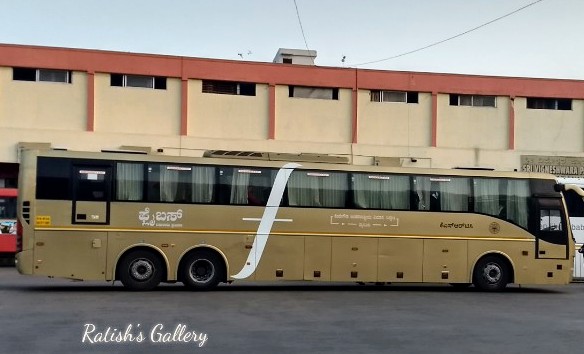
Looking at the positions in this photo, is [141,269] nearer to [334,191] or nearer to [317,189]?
[317,189]

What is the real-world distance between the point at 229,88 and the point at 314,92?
13.9 ft

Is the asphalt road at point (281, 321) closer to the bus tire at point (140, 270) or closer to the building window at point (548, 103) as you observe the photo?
the bus tire at point (140, 270)

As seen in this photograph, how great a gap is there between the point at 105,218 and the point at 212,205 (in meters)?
2.53

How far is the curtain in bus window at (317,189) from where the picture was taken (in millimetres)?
18438

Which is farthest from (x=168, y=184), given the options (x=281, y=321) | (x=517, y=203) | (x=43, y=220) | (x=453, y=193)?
(x=517, y=203)

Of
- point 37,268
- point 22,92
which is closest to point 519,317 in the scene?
point 37,268

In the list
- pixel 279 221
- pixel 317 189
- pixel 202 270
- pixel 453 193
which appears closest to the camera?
pixel 202 270

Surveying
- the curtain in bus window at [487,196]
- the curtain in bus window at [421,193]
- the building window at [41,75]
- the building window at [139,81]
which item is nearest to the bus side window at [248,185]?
the curtain in bus window at [421,193]

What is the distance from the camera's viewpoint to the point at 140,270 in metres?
17.5

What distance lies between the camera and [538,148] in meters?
37.9

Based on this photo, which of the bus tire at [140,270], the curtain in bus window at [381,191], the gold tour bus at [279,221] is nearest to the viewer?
the gold tour bus at [279,221]

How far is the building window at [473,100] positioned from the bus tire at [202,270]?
2290 cm

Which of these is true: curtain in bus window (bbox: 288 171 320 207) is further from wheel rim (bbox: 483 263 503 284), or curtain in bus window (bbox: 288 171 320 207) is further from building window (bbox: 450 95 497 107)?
building window (bbox: 450 95 497 107)

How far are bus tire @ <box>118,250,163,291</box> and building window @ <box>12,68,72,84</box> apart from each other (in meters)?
18.8
